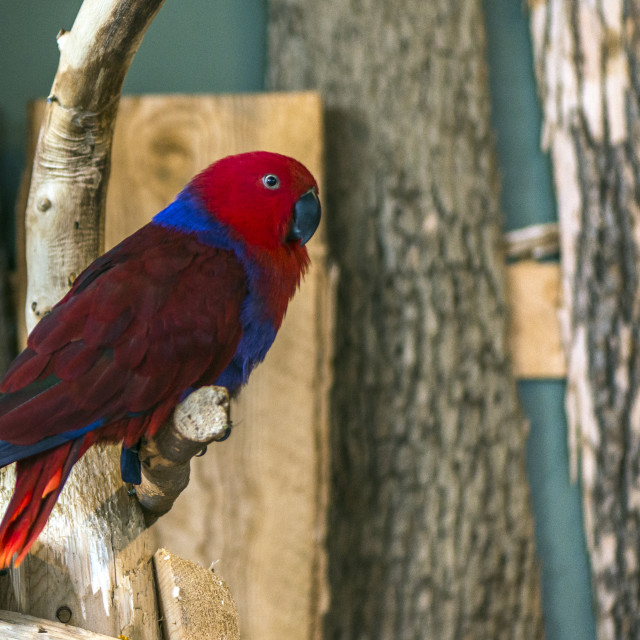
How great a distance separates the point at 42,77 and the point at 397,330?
2.73 ft

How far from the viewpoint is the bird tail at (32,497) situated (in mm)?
696

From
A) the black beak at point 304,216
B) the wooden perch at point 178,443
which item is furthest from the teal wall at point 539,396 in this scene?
the wooden perch at point 178,443

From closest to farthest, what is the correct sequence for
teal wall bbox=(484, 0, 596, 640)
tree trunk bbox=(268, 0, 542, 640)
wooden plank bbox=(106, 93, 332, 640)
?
wooden plank bbox=(106, 93, 332, 640) < tree trunk bbox=(268, 0, 542, 640) < teal wall bbox=(484, 0, 596, 640)

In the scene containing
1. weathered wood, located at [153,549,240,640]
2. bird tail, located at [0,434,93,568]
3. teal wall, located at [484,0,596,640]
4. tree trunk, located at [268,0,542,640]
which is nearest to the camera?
bird tail, located at [0,434,93,568]

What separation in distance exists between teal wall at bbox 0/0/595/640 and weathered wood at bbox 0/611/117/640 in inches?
40.0

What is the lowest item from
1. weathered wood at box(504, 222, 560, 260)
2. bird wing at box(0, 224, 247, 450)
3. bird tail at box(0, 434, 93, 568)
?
bird tail at box(0, 434, 93, 568)

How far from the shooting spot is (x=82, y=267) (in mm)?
932

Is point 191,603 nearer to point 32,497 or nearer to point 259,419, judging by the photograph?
point 32,497

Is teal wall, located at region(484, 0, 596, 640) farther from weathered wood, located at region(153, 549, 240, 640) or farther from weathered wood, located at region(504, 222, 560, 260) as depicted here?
weathered wood, located at region(153, 549, 240, 640)

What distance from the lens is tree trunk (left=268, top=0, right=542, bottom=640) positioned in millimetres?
1411

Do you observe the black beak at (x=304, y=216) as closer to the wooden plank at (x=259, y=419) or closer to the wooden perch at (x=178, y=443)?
the wooden perch at (x=178, y=443)

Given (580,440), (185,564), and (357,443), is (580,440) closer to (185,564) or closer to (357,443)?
(357,443)

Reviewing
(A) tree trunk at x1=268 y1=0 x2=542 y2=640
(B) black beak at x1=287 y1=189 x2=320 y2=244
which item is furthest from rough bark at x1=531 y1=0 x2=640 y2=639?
(B) black beak at x1=287 y1=189 x2=320 y2=244

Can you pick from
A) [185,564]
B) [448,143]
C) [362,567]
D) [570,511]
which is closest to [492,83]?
[448,143]
